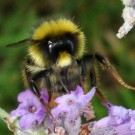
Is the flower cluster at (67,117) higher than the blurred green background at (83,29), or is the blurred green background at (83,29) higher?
the blurred green background at (83,29)

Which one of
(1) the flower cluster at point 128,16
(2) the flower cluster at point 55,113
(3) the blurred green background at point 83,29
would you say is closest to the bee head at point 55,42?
(2) the flower cluster at point 55,113

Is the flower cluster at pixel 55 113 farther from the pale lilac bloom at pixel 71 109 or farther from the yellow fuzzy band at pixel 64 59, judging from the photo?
the yellow fuzzy band at pixel 64 59

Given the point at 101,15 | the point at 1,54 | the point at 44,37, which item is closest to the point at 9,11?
the point at 1,54

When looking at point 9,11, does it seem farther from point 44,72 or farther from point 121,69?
point 44,72

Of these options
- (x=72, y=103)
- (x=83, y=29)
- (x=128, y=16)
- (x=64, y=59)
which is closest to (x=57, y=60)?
(x=64, y=59)

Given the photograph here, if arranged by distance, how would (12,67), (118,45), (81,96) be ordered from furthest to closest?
(118,45)
(12,67)
(81,96)

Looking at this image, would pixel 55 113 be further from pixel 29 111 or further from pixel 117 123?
pixel 117 123
